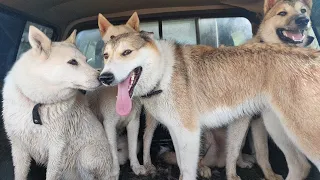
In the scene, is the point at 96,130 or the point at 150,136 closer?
the point at 96,130

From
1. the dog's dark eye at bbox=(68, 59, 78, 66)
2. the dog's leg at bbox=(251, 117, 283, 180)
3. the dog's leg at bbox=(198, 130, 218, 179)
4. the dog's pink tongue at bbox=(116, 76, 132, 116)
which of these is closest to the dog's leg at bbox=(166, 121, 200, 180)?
the dog's pink tongue at bbox=(116, 76, 132, 116)

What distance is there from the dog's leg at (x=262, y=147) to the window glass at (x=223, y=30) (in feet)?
4.29

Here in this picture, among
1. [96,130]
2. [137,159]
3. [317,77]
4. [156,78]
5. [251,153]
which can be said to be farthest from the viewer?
[251,153]

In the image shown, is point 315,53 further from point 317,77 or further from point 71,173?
point 71,173

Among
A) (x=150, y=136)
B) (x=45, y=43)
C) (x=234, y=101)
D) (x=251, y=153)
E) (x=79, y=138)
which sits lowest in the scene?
(x=251, y=153)

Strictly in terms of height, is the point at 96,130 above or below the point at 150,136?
above

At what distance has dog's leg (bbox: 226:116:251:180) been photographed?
3320 millimetres

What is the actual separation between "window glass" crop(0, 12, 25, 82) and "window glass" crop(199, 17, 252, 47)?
2108 mm

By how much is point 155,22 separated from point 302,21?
6.10 feet

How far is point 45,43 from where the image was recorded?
2779 millimetres

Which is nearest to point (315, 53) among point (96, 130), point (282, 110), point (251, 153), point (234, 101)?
point (282, 110)

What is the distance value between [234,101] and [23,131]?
65.1 inches

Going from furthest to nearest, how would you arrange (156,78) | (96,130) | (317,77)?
(96,130) → (156,78) → (317,77)

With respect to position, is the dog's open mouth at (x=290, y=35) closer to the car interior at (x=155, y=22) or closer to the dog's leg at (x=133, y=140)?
the car interior at (x=155, y=22)
